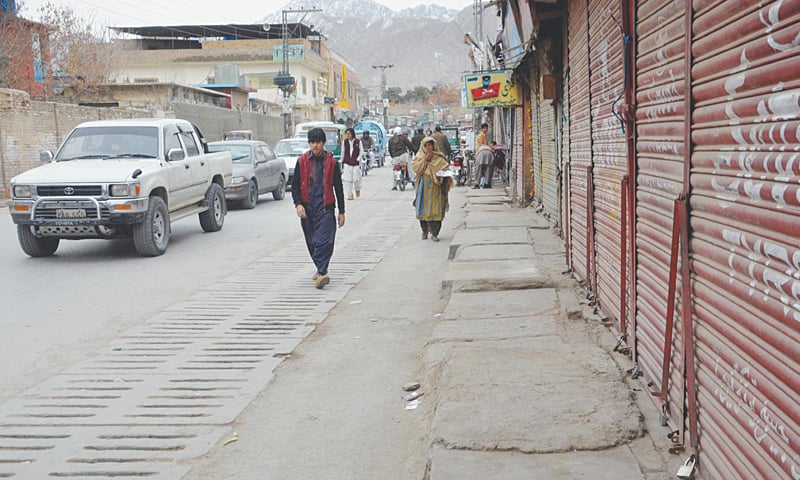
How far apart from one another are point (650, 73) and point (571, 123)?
3836mm

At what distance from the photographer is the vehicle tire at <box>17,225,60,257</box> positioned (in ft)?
35.7

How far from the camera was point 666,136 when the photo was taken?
148 inches

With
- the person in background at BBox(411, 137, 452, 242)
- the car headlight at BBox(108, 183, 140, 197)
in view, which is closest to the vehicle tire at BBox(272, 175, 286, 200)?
the person in background at BBox(411, 137, 452, 242)

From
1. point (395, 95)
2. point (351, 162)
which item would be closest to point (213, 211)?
point (351, 162)

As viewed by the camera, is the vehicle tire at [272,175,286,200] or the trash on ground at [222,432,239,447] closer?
the trash on ground at [222,432,239,447]

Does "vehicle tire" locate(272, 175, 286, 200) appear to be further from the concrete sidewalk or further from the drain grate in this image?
the concrete sidewalk

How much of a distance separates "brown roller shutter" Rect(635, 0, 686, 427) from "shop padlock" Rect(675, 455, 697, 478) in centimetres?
25

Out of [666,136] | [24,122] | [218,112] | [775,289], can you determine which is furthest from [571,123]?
[218,112]

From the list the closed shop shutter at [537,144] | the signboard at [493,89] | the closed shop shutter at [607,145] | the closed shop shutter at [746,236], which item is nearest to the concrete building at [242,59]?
the signboard at [493,89]

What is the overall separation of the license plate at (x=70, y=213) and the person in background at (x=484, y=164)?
1295cm

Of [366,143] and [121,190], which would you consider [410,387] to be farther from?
[366,143]

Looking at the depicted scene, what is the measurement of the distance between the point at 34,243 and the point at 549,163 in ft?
24.9

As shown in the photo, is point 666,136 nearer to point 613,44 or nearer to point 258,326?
point 613,44

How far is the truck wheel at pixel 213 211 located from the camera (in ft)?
45.8
